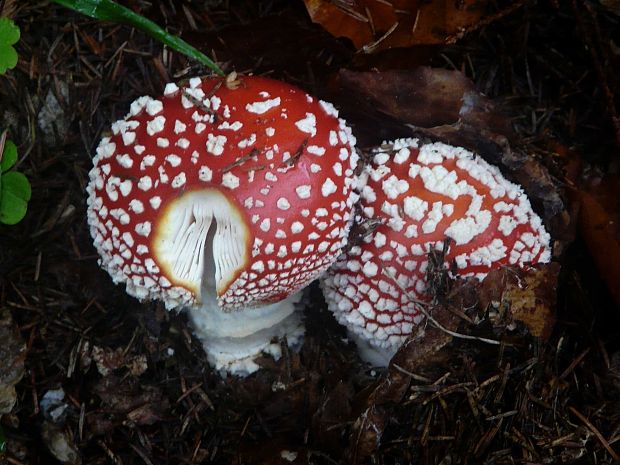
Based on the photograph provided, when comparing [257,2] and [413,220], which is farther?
[257,2]

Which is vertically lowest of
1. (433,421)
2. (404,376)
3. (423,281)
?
(433,421)

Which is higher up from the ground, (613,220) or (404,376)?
(613,220)

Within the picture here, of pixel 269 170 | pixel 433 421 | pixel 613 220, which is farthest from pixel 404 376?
pixel 613 220

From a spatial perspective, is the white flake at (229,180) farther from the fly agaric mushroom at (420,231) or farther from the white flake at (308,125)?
the fly agaric mushroom at (420,231)

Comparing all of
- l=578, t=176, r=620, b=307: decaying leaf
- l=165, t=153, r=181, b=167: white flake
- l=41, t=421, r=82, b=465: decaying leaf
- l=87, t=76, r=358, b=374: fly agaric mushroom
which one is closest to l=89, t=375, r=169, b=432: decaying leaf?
l=41, t=421, r=82, b=465: decaying leaf

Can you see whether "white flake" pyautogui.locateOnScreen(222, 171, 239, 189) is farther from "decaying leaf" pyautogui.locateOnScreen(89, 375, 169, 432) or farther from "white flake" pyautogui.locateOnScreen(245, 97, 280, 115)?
"decaying leaf" pyautogui.locateOnScreen(89, 375, 169, 432)

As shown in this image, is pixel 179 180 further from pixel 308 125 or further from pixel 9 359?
pixel 9 359

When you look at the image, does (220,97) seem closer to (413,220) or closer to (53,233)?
(413,220)
